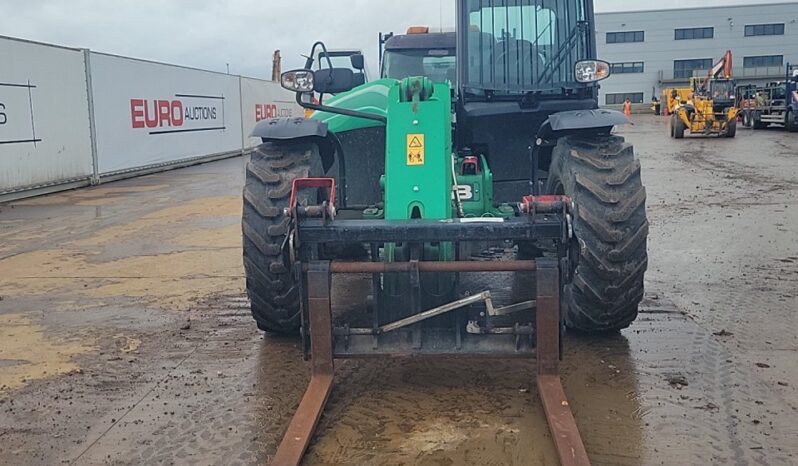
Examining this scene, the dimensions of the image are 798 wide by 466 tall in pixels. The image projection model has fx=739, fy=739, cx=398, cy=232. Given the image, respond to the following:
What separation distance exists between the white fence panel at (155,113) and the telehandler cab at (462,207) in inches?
491

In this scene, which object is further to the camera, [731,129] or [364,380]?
[731,129]

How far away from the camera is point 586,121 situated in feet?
15.2

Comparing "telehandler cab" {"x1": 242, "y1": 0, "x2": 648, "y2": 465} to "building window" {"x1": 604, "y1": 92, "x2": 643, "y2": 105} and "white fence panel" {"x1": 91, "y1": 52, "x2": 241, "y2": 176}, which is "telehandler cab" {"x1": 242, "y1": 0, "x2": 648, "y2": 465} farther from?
"building window" {"x1": 604, "y1": 92, "x2": 643, "y2": 105}

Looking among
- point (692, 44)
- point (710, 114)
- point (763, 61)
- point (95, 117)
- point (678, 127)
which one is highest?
point (692, 44)

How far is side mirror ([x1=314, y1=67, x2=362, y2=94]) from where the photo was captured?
18.1 ft

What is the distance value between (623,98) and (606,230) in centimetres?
6408

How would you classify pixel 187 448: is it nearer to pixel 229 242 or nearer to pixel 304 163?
pixel 304 163

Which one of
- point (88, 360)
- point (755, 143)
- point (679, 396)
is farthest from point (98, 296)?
point (755, 143)

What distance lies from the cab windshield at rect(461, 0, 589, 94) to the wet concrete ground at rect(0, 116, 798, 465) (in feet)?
6.42

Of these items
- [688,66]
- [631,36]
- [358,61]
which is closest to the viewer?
[358,61]

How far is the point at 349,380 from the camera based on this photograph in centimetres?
438

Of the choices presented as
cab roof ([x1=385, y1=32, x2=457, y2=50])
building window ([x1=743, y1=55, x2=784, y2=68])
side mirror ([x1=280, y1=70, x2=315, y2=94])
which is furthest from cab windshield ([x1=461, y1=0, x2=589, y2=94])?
building window ([x1=743, y1=55, x2=784, y2=68])

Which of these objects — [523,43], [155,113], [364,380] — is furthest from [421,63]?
[155,113]

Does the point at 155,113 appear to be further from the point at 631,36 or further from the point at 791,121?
the point at 631,36
